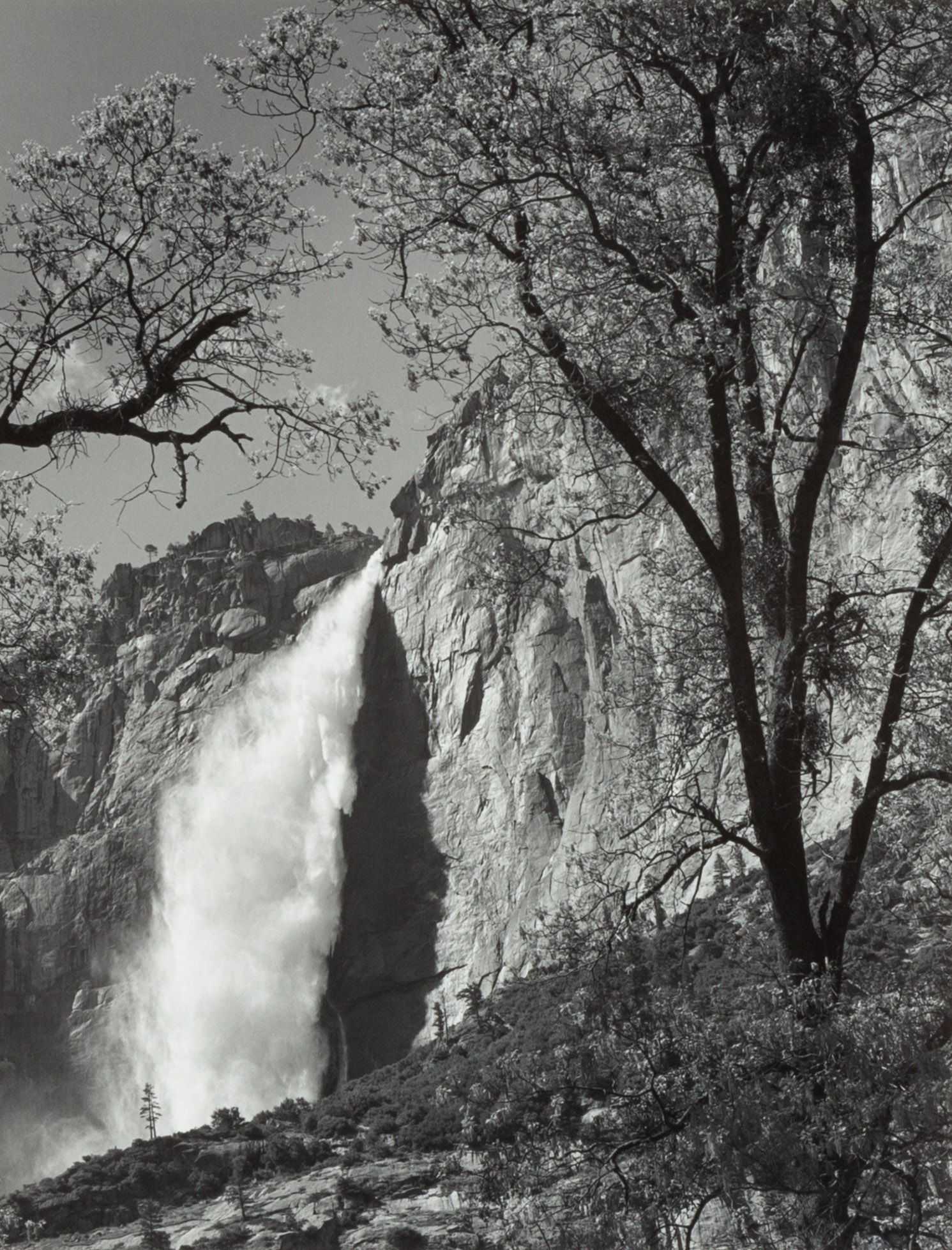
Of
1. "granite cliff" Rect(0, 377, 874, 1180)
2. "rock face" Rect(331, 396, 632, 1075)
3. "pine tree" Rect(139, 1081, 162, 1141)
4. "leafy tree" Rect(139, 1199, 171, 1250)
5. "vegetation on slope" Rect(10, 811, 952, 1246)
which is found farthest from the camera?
"granite cliff" Rect(0, 377, 874, 1180)

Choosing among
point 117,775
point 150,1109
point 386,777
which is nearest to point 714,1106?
point 150,1109

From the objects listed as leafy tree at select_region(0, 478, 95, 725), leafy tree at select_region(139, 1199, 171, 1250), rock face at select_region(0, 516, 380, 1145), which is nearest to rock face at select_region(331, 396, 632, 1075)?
rock face at select_region(0, 516, 380, 1145)

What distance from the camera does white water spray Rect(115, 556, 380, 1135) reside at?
6919 cm

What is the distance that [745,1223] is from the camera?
6824 mm

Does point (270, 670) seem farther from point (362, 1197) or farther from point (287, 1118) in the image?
point (362, 1197)

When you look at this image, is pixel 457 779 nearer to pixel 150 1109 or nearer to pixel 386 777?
pixel 386 777

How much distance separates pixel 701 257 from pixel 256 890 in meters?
67.2

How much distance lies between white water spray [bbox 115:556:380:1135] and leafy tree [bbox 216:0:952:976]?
6193cm

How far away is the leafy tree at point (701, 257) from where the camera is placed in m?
8.00

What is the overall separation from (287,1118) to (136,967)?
2403 centimetres

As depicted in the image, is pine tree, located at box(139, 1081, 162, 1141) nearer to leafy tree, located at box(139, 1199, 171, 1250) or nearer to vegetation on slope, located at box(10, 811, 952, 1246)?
leafy tree, located at box(139, 1199, 171, 1250)

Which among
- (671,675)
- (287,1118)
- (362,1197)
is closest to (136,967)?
(287,1118)

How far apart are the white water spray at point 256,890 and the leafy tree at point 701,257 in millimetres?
61926

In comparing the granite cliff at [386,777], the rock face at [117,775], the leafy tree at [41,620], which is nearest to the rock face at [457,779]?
the granite cliff at [386,777]
